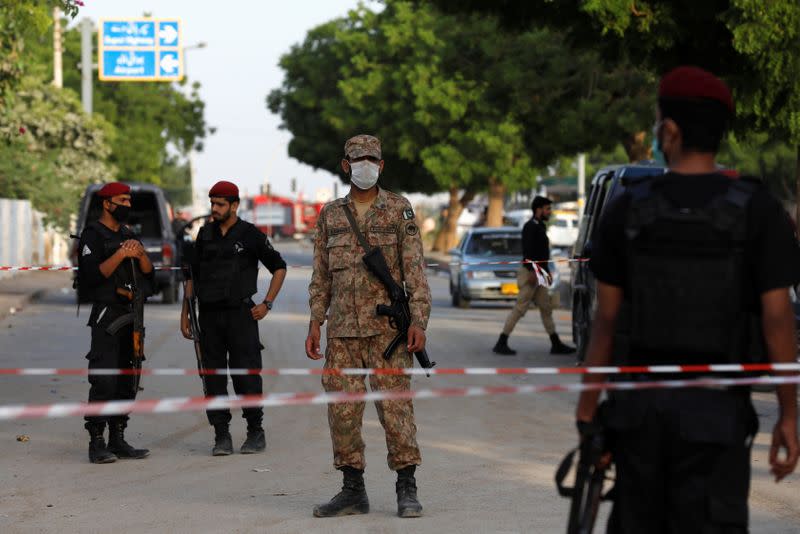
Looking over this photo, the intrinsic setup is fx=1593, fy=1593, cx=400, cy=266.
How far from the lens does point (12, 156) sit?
130ft

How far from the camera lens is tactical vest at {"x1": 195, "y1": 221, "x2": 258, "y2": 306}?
34.1ft

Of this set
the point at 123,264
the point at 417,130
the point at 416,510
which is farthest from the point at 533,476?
the point at 417,130

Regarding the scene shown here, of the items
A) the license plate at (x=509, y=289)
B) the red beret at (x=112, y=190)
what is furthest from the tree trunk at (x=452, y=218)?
the red beret at (x=112, y=190)

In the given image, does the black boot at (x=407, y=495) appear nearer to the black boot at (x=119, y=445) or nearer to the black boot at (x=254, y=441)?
the black boot at (x=254, y=441)

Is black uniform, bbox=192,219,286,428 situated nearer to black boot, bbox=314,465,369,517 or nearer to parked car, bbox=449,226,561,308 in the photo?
black boot, bbox=314,465,369,517

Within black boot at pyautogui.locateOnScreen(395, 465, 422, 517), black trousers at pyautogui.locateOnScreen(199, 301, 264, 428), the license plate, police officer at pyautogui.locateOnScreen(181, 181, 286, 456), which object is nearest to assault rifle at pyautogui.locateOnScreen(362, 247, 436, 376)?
black boot at pyautogui.locateOnScreen(395, 465, 422, 517)

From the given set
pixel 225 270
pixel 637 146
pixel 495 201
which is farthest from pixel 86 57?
pixel 225 270

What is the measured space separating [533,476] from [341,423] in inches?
66.7

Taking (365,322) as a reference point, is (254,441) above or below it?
below

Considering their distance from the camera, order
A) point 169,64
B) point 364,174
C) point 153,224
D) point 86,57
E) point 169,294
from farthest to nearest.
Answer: point 86,57 → point 169,64 → point 169,294 → point 153,224 → point 364,174

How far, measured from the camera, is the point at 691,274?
448 cm

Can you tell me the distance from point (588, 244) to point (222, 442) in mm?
5658

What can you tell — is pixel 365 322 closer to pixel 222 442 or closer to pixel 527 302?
pixel 222 442

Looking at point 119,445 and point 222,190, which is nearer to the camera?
point 119,445
